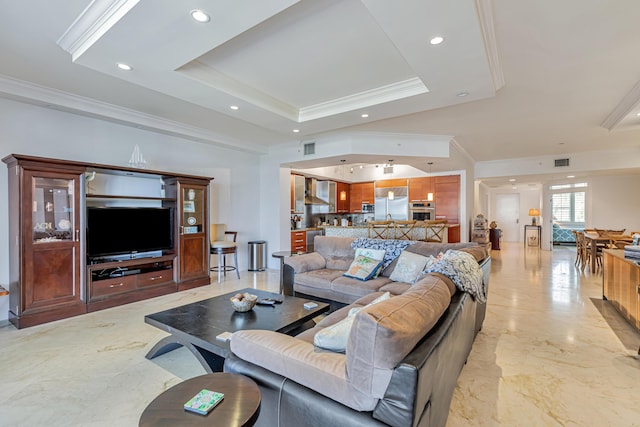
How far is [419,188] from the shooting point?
26.9 feet

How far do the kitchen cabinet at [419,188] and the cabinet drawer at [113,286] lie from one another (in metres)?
6.79

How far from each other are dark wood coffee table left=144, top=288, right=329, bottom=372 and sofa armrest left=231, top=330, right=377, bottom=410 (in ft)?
1.79

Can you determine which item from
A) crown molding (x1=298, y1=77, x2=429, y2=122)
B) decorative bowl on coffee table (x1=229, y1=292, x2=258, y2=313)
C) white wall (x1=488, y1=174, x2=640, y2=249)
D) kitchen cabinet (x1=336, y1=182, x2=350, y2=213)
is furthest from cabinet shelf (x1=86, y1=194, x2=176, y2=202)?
white wall (x1=488, y1=174, x2=640, y2=249)

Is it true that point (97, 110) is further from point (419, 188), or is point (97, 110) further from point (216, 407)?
point (419, 188)

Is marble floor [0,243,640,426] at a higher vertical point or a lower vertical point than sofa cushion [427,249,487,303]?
lower

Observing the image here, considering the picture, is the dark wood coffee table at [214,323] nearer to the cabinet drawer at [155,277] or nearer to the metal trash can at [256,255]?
the cabinet drawer at [155,277]

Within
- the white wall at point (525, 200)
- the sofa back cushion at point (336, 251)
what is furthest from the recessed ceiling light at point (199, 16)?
the white wall at point (525, 200)

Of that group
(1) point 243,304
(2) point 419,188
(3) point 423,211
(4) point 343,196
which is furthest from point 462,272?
(4) point 343,196

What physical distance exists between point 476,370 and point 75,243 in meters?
4.53

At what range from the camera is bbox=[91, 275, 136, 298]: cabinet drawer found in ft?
12.6

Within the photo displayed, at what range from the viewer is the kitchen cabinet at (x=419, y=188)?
804 centimetres

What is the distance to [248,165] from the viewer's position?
258 inches

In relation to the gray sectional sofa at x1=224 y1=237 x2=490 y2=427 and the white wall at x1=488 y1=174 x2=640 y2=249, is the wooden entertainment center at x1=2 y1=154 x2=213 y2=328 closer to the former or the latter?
the gray sectional sofa at x1=224 y1=237 x2=490 y2=427

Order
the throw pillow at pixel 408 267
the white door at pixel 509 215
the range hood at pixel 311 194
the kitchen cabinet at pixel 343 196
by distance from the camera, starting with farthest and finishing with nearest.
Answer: the white door at pixel 509 215, the kitchen cabinet at pixel 343 196, the range hood at pixel 311 194, the throw pillow at pixel 408 267
